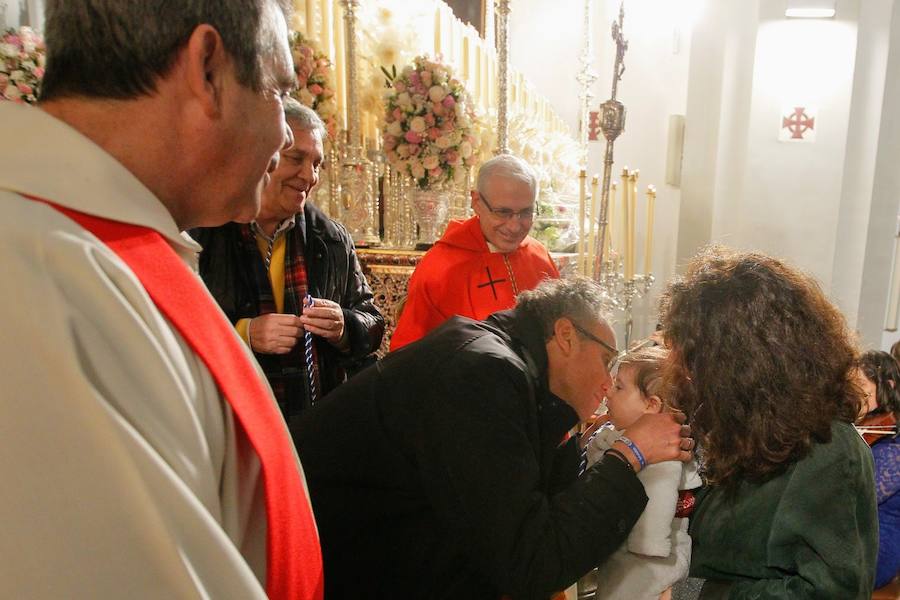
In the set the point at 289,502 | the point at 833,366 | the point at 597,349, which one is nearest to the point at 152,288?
the point at 289,502

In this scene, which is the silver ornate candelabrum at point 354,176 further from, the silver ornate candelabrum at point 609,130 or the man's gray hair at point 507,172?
the silver ornate candelabrum at point 609,130

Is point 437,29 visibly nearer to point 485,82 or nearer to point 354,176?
point 485,82

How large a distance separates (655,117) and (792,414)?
333 inches

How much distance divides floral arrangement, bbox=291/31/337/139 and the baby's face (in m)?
2.41

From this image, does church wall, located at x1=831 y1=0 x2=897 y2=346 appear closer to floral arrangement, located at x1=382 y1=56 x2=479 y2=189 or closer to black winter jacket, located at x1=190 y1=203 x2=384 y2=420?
floral arrangement, located at x1=382 y1=56 x2=479 y2=189

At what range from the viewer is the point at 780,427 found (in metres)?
1.38

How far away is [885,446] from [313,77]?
318 cm

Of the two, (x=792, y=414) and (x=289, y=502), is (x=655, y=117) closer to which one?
(x=792, y=414)

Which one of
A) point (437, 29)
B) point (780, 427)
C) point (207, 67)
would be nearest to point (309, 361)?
point (780, 427)

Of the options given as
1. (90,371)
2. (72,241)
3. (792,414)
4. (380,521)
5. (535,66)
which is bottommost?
(380,521)

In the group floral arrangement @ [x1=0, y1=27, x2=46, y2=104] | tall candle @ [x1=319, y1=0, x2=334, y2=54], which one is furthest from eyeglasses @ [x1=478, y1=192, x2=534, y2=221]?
floral arrangement @ [x1=0, y1=27, x2=46, y2=104]

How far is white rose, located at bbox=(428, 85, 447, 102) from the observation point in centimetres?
350

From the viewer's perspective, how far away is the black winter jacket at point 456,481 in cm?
133

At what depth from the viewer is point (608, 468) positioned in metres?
1.41
